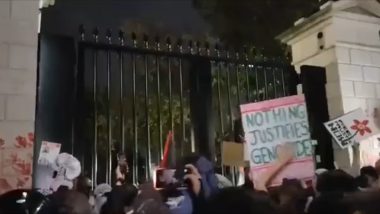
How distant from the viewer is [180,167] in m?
1.18

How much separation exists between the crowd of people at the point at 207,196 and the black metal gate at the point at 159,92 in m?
0.14

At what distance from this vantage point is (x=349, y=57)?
65.4 inches

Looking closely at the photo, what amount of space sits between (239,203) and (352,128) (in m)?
0.86

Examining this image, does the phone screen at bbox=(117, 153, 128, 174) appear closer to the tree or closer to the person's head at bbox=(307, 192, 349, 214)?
the person's head at bbox=(307, 192, 349, 214)

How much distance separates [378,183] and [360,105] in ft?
1.39

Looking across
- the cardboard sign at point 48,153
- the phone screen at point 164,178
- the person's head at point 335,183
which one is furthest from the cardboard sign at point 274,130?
the cardboard sign at point 48,153

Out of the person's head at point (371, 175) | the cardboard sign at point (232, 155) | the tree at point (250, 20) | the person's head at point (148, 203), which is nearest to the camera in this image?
the person's head at point (148, 203)

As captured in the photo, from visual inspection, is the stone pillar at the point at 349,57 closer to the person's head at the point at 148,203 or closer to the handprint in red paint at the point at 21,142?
the person's head at the point at 148,203

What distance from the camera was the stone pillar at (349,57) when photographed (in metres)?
1.61

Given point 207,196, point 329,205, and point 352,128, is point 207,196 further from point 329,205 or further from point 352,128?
point 352,128

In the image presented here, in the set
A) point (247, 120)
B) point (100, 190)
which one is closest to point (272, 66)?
point (247, 120)

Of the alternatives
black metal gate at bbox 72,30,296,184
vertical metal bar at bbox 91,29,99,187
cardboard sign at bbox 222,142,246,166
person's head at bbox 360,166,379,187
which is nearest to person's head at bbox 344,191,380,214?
person's head at bbox 360,166,379,187

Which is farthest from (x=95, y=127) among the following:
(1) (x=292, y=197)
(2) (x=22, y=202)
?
(1) (x=292, y=197)

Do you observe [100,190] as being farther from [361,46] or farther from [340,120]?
[361,46]
